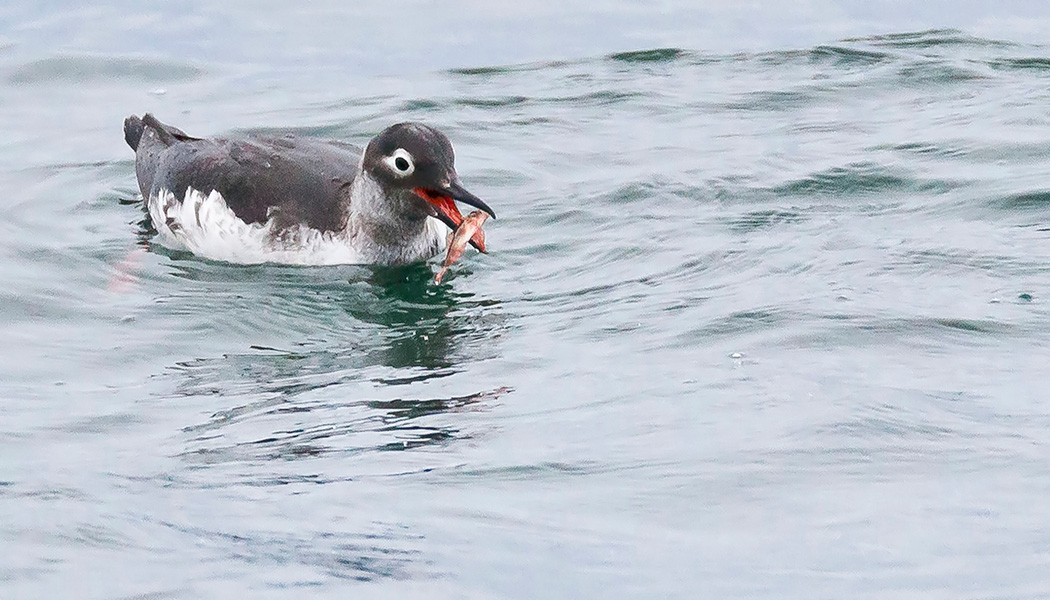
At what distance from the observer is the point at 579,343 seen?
368 inches

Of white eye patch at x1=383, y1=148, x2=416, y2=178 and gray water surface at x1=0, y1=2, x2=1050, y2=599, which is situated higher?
white eye patch at x1=383, y1=148, x2=416, y2=178

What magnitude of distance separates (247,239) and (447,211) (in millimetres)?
1301

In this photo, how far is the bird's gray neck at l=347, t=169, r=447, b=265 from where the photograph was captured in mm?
11031

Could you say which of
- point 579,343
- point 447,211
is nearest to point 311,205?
point 447,211

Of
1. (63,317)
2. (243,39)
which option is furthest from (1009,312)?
(243,39)

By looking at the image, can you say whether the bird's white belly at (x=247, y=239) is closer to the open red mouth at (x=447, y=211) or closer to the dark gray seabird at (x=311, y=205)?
the dark gray seabird at (x=311, y=205)

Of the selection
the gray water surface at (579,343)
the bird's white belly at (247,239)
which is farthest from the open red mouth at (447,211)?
the bird's white belly at (247,239)

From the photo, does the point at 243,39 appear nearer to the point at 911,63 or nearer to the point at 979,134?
the point at 911,63

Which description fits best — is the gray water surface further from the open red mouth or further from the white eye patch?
the white eye patch

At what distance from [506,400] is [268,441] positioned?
1.21 meters

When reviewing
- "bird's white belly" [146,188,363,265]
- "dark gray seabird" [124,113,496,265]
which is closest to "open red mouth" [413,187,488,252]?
"dark gray seabird" [124,113,496,265]

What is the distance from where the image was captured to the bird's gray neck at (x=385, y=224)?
1103cm

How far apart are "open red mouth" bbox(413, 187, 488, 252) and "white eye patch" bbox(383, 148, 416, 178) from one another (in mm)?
135

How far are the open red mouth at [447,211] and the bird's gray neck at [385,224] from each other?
9 centimetres
